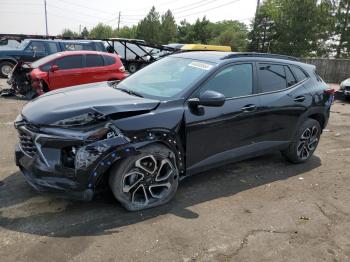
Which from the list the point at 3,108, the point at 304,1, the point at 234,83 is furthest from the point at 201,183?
the point at 304,1

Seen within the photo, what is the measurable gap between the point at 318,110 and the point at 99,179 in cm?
A: 372

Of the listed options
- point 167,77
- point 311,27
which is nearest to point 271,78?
point 167,77

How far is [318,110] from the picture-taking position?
5.74 metres

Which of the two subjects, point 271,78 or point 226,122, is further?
point 271,78

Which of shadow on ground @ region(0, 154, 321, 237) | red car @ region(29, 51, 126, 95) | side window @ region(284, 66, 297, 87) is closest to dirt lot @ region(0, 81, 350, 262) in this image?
shadow on ground @ region(0, 154, 321, 237)

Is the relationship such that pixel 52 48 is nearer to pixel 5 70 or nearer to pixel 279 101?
pixel 5 70

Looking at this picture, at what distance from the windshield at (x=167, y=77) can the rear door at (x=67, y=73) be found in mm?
6514

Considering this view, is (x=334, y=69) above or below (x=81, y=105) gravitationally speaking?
below

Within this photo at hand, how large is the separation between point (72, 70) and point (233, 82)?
7.72 m

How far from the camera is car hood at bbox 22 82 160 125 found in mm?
3639

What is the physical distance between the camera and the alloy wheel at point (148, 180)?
150 inches

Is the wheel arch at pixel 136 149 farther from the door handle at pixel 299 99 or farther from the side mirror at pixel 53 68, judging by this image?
the side mirror at pixel 53 68

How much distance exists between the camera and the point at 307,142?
5.80 meters

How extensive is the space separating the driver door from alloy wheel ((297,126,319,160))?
3.89 ft
